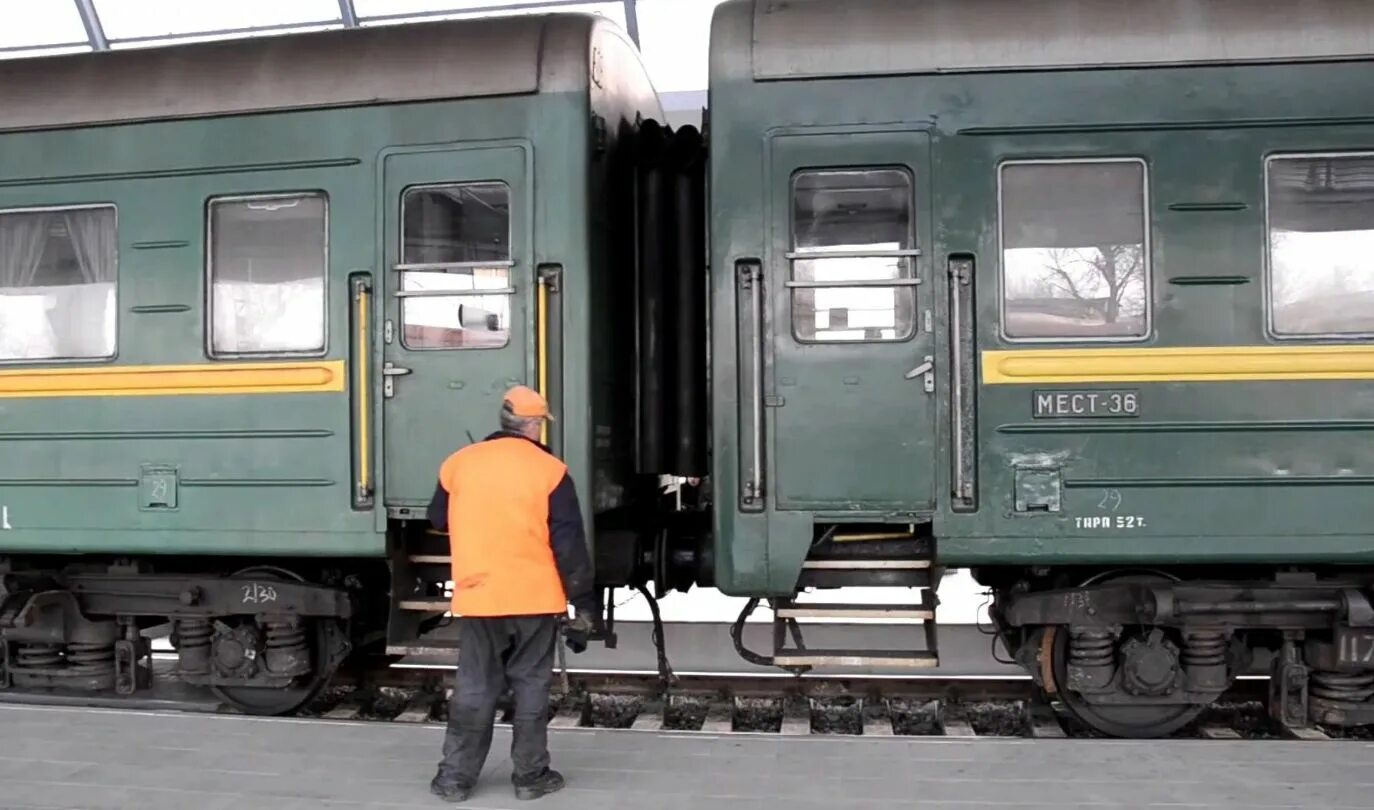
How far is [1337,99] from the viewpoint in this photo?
5.08 meters

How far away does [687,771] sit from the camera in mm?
4887

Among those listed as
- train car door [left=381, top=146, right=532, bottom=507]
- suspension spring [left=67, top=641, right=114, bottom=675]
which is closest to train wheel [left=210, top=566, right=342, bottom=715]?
suspension spring [left=67, top=641, right=114, bottom=675]

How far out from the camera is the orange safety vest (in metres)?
4.41

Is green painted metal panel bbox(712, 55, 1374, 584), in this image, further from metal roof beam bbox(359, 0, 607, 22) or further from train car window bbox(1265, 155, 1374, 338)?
→ metal roof beam bbox(359, 0, 607, 22)

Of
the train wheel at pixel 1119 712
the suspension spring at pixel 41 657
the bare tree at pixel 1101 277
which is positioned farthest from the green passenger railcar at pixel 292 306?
the train wheel at pixel 1119 712

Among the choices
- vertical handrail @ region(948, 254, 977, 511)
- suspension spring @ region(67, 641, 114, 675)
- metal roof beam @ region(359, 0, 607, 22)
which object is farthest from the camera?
metal roof beam @ region(359, 0, 607, 22)

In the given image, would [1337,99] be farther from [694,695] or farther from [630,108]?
[694,695]

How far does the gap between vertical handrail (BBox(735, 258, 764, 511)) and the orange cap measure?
3.89ft

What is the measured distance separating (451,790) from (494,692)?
448mm

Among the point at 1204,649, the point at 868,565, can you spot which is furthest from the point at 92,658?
the point at 1204,649

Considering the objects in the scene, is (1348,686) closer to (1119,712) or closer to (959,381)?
(1119,712)

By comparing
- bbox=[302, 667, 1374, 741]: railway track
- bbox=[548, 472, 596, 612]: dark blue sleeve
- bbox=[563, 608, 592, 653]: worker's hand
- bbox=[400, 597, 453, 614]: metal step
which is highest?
bbox=[548, 472, 596, 612]: dark blue sleeve

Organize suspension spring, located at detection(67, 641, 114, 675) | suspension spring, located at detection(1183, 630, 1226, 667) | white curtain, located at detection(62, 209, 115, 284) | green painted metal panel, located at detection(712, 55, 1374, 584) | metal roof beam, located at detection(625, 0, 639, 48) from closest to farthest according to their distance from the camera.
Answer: green painted metal panel, located at detection(712, 55, 1374, 584) < suspension spring, located at detection(1183, 630, 1226, 667) < white curtain, located at detection(62, 209, 115, 284) < suspension spring, located at detection(67, 641, 114, 675) < metal roof beam, located at detection(625, 0, 639, 48)

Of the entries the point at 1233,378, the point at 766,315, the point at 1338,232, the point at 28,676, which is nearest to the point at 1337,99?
the point at 1338,232
